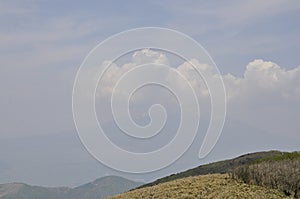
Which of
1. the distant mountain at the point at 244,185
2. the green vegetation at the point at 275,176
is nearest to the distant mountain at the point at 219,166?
the distant mountain at the point at 244,185

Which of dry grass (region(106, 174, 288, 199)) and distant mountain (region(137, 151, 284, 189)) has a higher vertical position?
distant mountain (region(137, 151, 284, 189))

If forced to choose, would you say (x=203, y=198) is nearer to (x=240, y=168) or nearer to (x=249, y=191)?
(x=249, y=191)

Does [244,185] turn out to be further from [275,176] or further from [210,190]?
[210,190]

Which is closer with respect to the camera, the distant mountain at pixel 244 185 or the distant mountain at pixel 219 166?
the distant mountain at pixel 244 185

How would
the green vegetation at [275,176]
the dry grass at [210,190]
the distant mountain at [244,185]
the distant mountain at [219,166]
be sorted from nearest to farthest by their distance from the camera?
the dry grass at [210,190] → the distant mountain at [244,185] → the green vegetation at [275,176] → the distant mountain at [219,166]

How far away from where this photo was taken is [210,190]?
3025cm

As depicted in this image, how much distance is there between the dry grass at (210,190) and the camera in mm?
28953

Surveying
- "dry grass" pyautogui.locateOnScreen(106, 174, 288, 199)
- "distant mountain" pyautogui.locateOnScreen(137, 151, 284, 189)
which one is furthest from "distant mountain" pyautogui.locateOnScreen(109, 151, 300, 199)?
"distant mountain" pyautogui.locateOnScreen(137, 151, 284, 189)

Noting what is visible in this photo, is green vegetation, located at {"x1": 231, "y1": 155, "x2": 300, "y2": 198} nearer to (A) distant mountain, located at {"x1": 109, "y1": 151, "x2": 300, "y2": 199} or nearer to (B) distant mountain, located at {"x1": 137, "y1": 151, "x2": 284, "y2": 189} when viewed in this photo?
(A) distant mountain, located at {"x1": 109, "y1": 151, "x2": 300, "y2": 199}

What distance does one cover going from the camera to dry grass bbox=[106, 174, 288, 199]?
95.0 feet

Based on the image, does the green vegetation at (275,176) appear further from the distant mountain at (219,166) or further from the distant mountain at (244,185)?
the distant mountain at (219,166)

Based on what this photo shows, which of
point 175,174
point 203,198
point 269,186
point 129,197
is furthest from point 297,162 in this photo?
point 175,174

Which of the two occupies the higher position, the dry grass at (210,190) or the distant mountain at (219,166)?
the distant mountain at (219,166)

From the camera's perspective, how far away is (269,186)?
30875 mm
